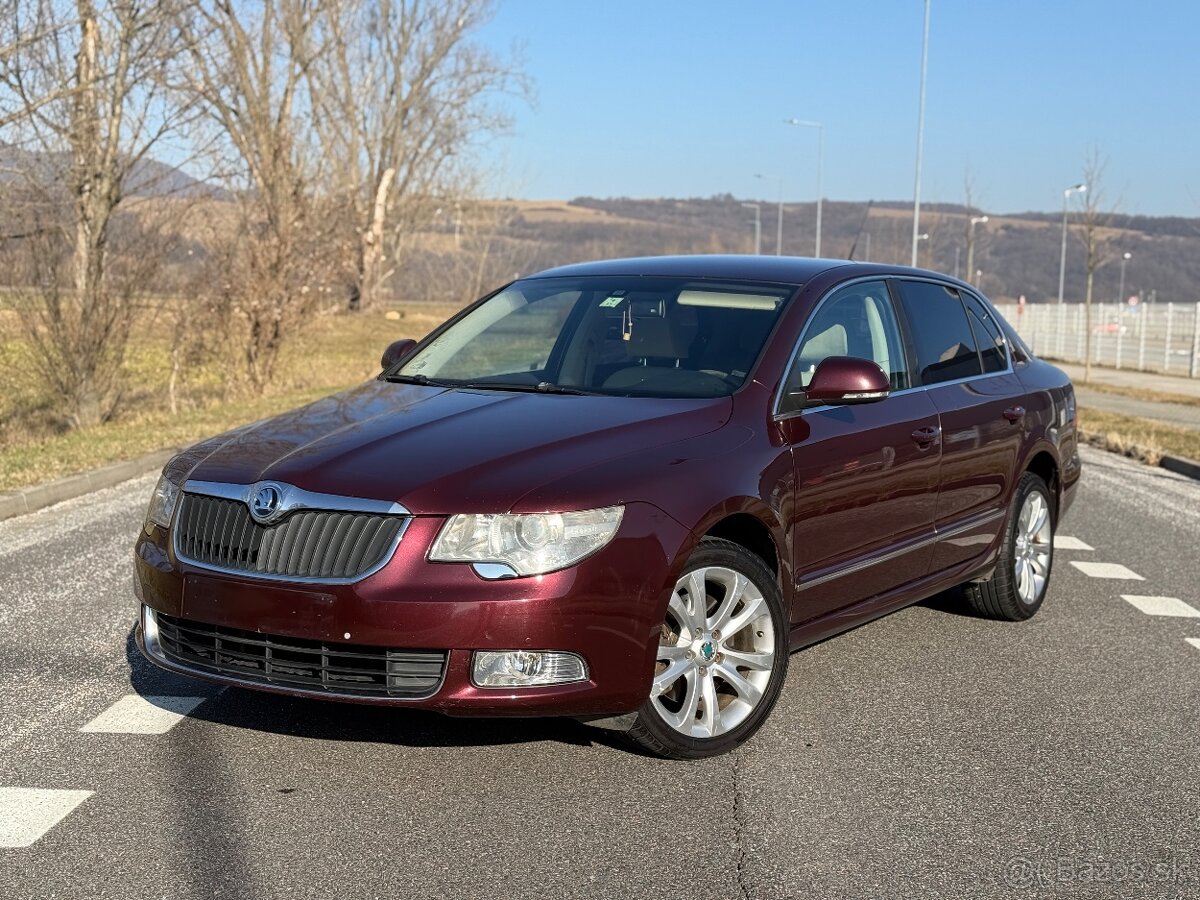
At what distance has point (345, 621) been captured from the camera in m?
4.19

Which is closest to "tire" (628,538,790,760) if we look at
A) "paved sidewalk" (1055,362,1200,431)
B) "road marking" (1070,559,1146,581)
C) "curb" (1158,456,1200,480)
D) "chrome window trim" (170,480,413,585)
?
"chrome window trim" (170,480,413,585)

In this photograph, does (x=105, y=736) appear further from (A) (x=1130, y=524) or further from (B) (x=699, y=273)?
(A) (x=1130, y=524)

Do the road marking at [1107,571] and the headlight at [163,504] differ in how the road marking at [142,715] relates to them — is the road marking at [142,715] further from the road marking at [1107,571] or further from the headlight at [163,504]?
the road marking at [1107,571]

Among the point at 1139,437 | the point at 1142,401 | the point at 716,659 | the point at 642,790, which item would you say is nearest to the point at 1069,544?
the point at 716,659

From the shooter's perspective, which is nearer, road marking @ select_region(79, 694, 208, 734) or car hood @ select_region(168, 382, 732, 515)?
car hood @ select_region(168, 382, 732, 515)

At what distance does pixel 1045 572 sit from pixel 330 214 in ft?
63.7

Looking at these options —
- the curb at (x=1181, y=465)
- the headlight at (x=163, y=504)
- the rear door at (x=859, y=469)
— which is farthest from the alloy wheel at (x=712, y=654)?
the curb at (x=1181, y=465)

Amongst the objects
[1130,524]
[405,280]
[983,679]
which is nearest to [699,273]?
[983,679]

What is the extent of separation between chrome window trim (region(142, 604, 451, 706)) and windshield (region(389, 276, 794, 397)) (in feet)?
4.94

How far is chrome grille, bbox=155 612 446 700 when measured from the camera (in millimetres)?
4234

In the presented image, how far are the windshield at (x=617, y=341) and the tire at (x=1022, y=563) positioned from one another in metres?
1.94

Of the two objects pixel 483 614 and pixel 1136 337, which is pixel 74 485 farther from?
pixel 1136 337

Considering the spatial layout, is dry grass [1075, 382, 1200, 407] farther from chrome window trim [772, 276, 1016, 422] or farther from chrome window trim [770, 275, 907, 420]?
chrome window trim [770, 275, 907, 420]

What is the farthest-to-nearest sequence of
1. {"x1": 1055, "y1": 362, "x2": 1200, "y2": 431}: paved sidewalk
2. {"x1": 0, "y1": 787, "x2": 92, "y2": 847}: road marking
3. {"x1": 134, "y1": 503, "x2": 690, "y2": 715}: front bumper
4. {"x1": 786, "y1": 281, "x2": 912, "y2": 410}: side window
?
{"x1": 1055, "y1": 362, "x2": 1200, "y2": 431}: paved sidewalk → {"x1": 786, "y1": 281, "x2": 912, "y2": 410}: side window → {"x1": 134, "y1": 503, "x2": 690, "y2": 715}: front bumper → {"x1": 0, "y1": 787, "x2": 92, "y2": 847}: road marking
